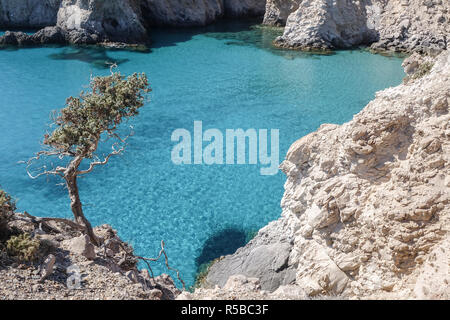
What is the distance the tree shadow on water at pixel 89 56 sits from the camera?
28.8 meters

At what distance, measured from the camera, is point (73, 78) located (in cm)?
2602

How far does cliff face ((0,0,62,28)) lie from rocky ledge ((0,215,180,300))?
3193cm

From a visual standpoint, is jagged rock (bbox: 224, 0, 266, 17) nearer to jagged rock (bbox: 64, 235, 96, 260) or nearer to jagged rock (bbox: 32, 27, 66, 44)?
jagged rock (bbox: 32, 27, 66, 44)

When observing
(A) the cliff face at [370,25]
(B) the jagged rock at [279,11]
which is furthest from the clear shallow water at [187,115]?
(B) the jagged rock at [279,11]

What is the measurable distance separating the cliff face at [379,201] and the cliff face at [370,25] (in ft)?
70.0

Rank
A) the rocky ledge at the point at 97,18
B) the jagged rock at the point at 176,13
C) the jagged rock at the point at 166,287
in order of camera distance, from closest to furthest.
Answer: the jagged rock at the point at 166,287
the rocky ledge at the point at 97,18
the jagged rock at the point at 176,13

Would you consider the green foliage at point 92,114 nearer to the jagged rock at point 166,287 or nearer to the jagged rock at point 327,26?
the jagged rock at point 166,287

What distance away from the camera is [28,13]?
36.7 m

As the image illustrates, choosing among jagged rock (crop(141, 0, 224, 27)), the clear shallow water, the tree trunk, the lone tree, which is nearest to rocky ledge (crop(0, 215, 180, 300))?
the tree trunk

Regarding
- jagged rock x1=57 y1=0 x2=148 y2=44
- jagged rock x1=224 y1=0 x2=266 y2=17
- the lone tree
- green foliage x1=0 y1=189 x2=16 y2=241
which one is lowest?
green foliage x1=0 y1=189 x2=16 y2=241

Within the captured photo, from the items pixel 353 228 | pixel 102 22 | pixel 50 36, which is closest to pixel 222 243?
pixel 353 228

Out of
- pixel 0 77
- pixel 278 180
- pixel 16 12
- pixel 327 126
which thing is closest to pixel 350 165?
pixel 327 126

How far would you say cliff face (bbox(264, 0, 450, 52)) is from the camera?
1170 inches

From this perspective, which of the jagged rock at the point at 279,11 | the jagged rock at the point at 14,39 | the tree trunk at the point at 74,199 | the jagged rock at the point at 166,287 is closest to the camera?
the jagged rock at the point at 166,287
